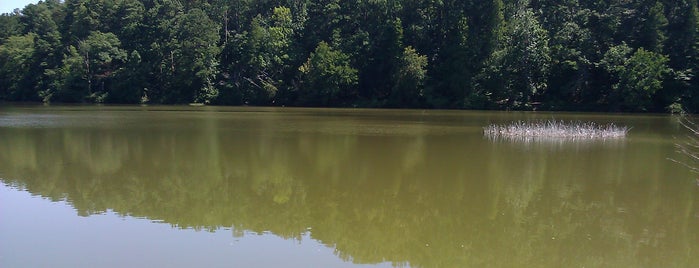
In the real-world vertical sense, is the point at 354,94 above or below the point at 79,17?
below

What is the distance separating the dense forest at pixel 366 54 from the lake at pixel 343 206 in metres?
29.0

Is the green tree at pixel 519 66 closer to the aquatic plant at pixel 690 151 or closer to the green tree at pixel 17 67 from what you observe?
the aquatic plant at pixel 690 151

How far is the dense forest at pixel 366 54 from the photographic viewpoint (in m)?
46.2

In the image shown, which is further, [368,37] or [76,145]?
[368,37]

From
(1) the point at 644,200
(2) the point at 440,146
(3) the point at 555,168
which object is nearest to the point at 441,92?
(2) the point at 440,146

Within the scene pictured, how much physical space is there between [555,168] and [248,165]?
8564mm

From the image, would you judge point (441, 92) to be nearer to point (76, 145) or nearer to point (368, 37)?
point (368, 37)

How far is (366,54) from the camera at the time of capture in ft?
189

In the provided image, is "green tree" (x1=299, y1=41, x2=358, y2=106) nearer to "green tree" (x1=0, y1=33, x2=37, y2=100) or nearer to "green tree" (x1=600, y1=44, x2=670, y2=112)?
"green tree" (x1=600, y1=44, x2=670, y2=112)

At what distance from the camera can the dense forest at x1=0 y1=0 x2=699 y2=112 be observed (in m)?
46.2

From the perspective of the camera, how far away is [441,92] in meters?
53.7

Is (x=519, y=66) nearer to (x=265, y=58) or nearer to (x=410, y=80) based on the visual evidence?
(x=410, y=80)

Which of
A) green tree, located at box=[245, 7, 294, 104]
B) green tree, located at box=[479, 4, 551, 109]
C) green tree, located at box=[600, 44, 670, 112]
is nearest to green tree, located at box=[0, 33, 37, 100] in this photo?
green tree, located at box=[245, 7, 294, 104]

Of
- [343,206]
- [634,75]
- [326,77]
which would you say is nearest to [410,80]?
[326,77]
